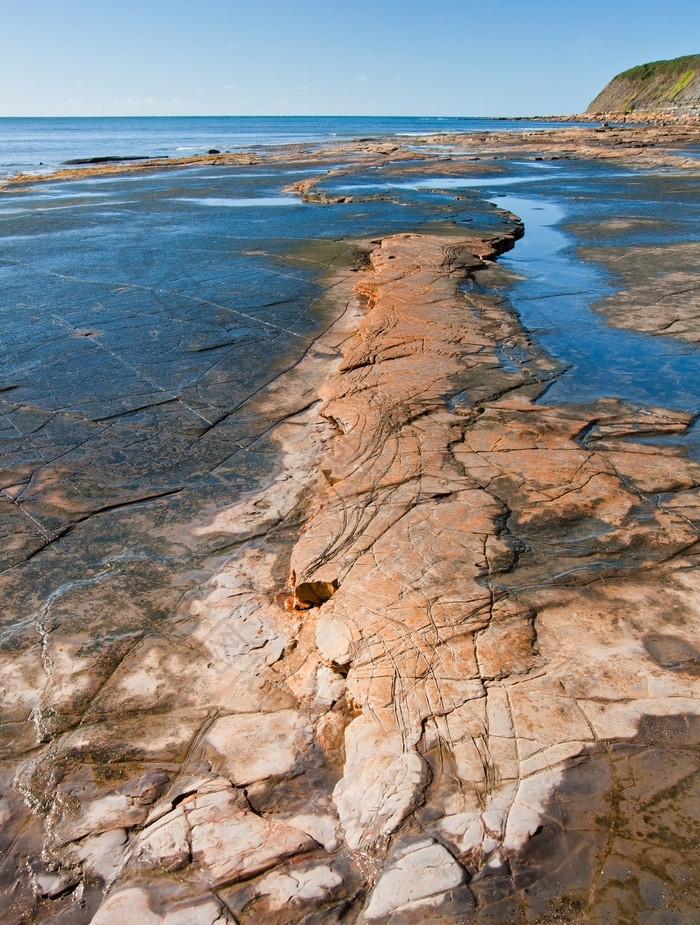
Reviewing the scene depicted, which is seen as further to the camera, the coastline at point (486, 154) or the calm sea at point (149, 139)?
the calm sea at point (149, 139)

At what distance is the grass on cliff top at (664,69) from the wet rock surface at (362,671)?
3133 inches

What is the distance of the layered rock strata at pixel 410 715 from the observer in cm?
221

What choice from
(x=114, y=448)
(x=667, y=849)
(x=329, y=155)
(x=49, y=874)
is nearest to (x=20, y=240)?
(x=114, y=448)

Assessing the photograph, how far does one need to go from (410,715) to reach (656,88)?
92149mm

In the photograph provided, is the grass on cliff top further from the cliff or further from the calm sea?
the calm sea

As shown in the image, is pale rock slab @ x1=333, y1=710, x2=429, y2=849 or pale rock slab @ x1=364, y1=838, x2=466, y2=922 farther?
pale rock slab @ x1=333, y1=710, x2=429, y2=849

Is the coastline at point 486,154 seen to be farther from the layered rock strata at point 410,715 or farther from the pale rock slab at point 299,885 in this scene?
the pale rock slab at point 299,885

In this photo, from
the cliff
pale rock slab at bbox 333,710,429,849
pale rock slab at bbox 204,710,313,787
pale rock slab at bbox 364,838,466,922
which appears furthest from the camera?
the cliff

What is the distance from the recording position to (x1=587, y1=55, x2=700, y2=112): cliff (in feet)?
216

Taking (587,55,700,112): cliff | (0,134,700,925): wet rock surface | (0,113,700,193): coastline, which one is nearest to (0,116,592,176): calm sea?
(0,113,700,193): coastline

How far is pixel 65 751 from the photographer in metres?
2.85

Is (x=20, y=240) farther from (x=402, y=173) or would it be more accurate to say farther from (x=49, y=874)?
(x=402, y=173)

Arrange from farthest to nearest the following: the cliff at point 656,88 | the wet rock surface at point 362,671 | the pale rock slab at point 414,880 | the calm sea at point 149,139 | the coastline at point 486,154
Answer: the cliff at point 656,88 < the calm sea at point 149,139 < the coastline at point 486,154 < the wet rock surface at point 362,671 < the pale rock slab at point 414,880

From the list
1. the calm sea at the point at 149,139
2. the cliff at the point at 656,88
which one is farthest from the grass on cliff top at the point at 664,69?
the calm sea at the point at 149,139
